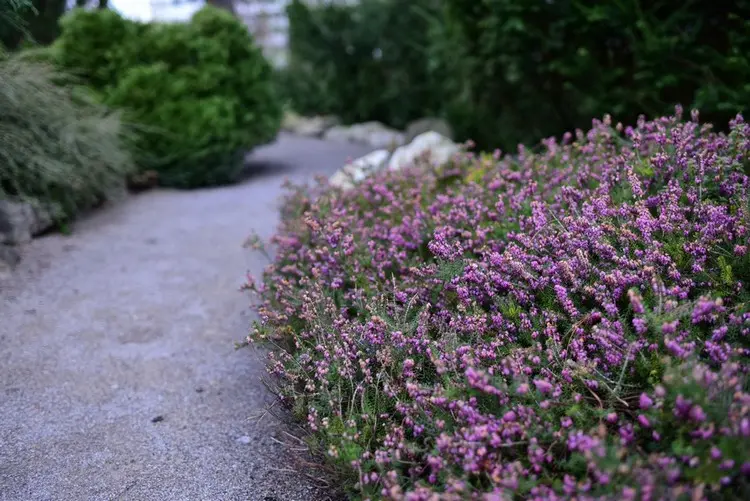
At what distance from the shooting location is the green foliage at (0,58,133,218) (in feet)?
15.5

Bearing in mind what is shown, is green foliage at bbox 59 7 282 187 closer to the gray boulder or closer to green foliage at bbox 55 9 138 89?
green foliage at bbox 55 9 138 89

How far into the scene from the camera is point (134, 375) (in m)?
3.31

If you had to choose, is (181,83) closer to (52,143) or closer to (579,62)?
(52,143)

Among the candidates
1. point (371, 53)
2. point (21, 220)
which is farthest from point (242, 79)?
point (371, 53)

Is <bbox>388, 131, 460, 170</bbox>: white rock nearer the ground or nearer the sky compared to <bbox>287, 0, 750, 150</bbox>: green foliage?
nearer the ground

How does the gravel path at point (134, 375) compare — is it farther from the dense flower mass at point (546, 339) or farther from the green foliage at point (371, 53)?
the green foliage at point (371, 53)

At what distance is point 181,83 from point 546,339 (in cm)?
628

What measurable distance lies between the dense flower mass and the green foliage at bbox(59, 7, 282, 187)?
449 centimetres

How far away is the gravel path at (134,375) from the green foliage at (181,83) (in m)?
1.88

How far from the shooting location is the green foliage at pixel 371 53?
1183 centimetres

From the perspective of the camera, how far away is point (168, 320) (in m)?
3.99

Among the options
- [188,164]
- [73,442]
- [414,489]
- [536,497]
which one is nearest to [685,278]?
[536,497]

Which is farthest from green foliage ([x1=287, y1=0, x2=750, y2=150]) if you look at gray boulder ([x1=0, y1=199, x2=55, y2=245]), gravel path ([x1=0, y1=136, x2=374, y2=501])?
gray boulder ([x1=0, y1=199, x2=55, y2=245])

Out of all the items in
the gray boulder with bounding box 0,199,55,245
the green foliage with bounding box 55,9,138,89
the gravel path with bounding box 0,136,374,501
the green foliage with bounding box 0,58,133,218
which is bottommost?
the gravel path with bounding box 0,136,374,501
